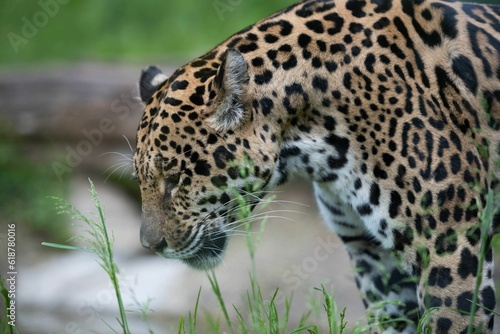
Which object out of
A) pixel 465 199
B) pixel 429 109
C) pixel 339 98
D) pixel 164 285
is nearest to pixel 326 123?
pixel 339 98

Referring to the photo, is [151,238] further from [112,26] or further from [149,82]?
[112,26]

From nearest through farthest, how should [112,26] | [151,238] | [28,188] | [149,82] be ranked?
[151,238]
[149,82]
[28,188]
[112,26]

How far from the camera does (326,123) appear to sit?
561 centimetres

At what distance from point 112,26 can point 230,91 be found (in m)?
14.8

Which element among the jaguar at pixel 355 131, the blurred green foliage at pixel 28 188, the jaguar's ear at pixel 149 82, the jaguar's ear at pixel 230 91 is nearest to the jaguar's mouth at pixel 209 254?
the jaguar at pixel 355 131

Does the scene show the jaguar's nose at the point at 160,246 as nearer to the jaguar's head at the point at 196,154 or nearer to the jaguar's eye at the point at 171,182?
the jaguar's head at the point at 196,154

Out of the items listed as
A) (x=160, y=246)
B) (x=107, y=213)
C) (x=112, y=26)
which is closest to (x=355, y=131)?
(x=160, y=246)

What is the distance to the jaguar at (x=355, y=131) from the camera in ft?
17.4

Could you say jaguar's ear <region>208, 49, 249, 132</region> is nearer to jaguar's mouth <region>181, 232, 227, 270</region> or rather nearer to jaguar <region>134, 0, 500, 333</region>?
jaguar <region>134, 0, 500, 333</region>

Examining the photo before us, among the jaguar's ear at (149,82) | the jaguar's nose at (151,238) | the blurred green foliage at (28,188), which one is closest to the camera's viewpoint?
the jaguar's nose at (151,238)

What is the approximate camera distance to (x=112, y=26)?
19.6m

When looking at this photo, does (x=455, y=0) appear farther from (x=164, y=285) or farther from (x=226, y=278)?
(x=164, y=285)

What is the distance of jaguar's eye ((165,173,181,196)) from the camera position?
5602 mm

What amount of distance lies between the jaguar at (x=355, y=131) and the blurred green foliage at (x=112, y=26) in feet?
38.0
